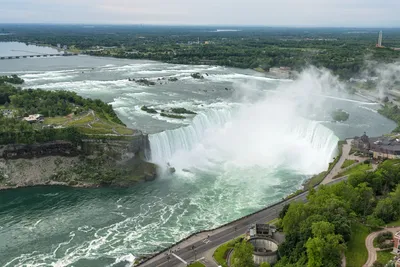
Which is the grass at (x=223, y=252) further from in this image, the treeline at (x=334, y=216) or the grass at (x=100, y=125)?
the grass at (x=100, y=125)

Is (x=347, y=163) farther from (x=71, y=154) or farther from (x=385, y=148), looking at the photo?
(x=71, y=154)

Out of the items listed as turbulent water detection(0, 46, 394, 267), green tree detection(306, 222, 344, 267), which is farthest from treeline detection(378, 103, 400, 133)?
green tree detection(306, 222, 344, 267)

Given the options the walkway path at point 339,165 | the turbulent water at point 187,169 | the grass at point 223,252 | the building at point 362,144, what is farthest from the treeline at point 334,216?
the building at point 362,144

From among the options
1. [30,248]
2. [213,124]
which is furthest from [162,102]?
[30,248]

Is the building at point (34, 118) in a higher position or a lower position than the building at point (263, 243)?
higher

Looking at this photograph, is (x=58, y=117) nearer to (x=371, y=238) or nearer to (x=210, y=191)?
(x=210, y=191)

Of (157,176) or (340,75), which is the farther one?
(340,75)
